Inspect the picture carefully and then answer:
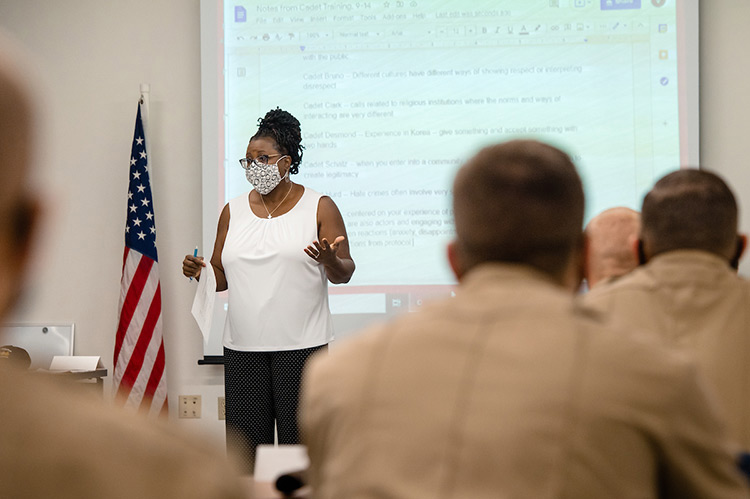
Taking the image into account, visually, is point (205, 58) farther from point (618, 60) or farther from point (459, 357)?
point (459, 357)

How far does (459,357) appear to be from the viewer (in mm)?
860

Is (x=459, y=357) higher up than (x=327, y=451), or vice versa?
(x=459, y=357)

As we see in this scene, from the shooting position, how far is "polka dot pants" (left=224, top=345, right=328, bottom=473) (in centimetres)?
300

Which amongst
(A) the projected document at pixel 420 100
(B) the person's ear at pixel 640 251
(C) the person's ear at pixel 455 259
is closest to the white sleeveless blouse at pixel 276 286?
(A) the projected document at pixel 420 100

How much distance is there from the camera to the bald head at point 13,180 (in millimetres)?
441

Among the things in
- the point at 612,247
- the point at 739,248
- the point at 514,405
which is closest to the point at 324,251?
the point at 612,247

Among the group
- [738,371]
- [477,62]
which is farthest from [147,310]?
[738,371]

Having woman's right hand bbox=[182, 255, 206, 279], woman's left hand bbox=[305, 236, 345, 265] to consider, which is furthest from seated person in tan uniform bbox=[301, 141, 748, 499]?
woman's right hand bbox=[182, 255, 206, 279]

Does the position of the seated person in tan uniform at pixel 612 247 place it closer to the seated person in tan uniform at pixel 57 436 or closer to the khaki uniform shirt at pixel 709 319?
the khaki uniform shirt at pixel 709 319

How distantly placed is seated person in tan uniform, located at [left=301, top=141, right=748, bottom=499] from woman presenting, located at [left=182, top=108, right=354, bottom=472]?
200cm

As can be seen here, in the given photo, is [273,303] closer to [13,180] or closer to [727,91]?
[13,180]

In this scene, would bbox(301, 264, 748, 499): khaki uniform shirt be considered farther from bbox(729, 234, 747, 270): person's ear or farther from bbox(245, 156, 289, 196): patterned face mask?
bbox(245, 156, 289, 196): patterned face mask

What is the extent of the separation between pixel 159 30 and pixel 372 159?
1.50 m

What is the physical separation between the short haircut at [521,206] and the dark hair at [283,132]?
2346 mm
